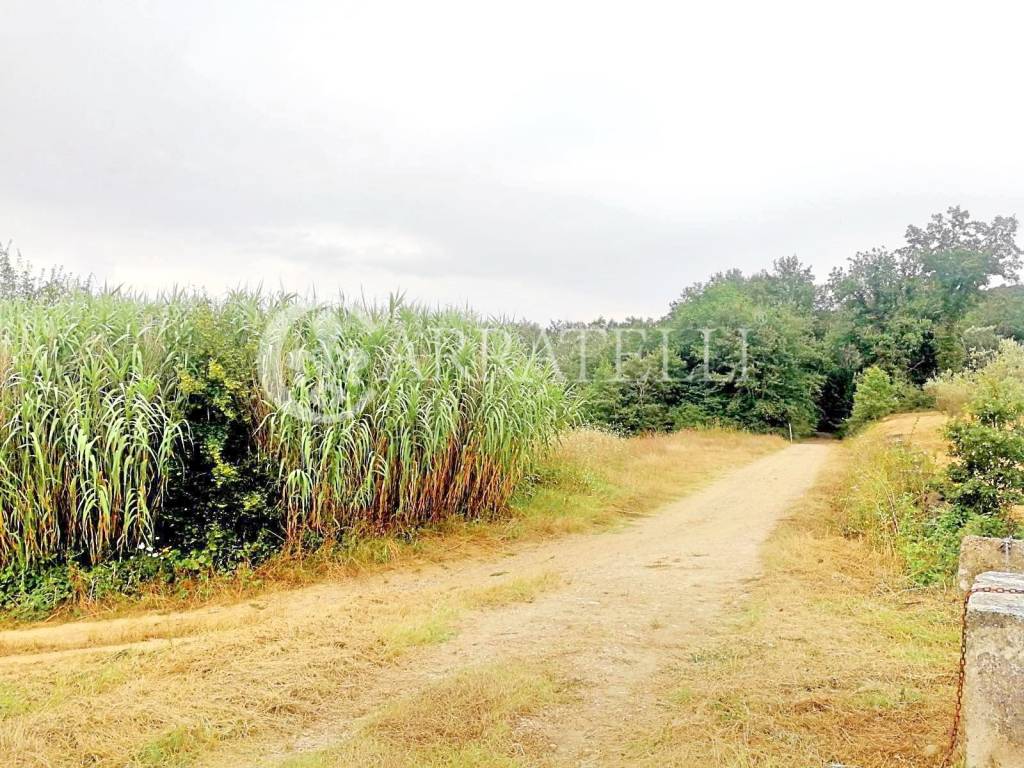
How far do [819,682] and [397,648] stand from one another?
237 cm

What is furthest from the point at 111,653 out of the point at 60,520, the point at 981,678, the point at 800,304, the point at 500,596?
the point at 800,304

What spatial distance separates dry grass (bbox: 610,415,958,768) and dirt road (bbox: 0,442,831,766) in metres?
0.26

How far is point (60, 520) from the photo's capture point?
20.0 ft

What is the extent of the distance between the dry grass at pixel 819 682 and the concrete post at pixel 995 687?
474mm

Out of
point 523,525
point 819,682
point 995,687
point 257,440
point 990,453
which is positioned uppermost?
point 257,440

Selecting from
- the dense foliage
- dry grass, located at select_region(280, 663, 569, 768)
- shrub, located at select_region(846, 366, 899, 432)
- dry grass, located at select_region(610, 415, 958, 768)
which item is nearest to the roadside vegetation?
dry grass, located at select_region(610, 415, 958, 768)

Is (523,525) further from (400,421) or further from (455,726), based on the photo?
(455,726)

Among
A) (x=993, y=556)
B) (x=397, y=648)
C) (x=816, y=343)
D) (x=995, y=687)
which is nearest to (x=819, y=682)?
(x=993, y=556)

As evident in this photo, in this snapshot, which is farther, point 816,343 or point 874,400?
point 816,343

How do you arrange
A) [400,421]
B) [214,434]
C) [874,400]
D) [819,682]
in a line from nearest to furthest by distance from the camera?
[819,682] → [214,434] → [400,421] → [874,400]

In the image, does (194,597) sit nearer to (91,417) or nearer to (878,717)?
(91,417)

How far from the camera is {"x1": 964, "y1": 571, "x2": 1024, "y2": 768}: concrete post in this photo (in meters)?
2.54

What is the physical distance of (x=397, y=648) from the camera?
4469mm

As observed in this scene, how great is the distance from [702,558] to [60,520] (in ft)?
18.6
